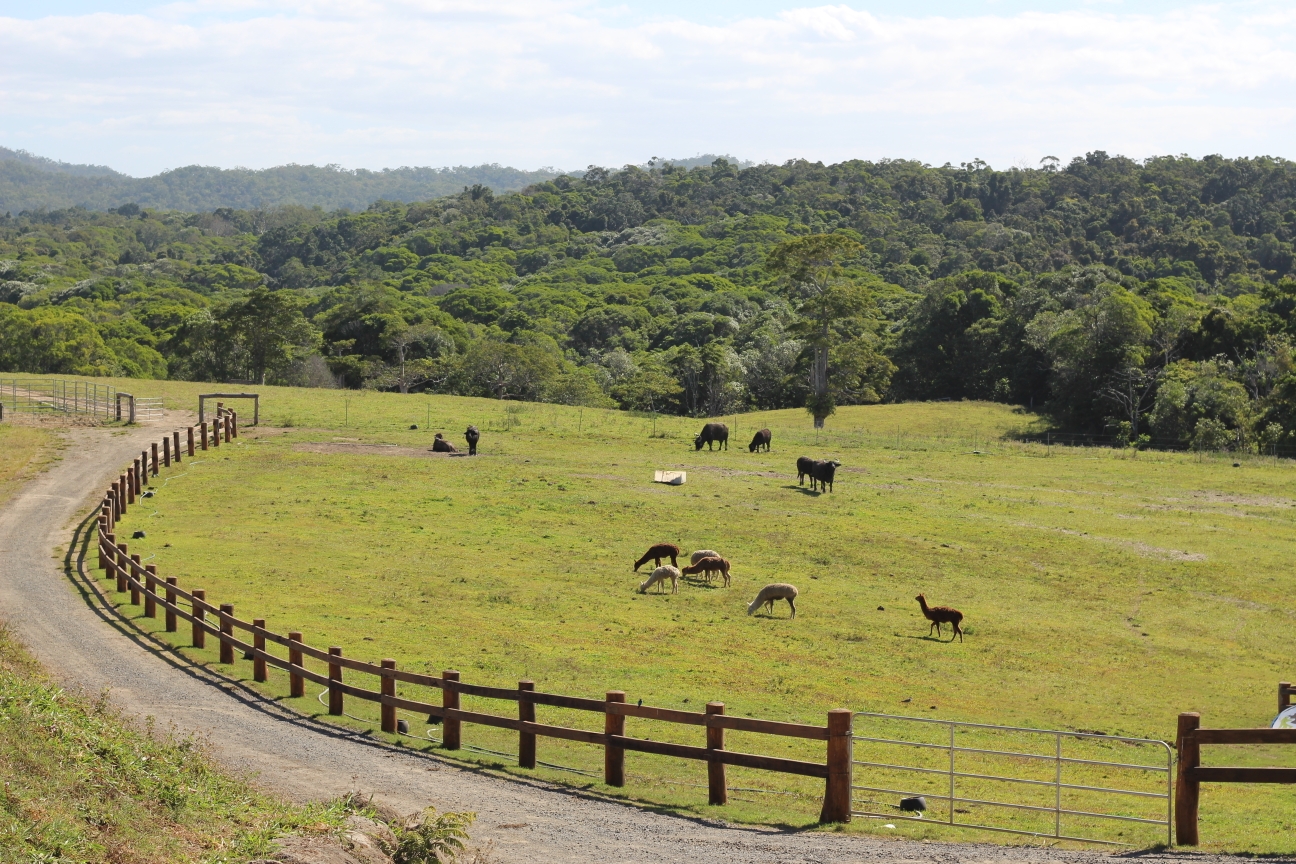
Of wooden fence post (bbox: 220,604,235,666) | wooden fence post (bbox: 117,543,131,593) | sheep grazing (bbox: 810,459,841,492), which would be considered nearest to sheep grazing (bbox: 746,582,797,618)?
wooden fence post (bbox: 220,604,235,666)

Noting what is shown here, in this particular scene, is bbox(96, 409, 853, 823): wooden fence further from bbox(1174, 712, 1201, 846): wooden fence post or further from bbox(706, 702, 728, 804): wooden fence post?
bbox(1174, 712, 1201, 846): wooden fence post

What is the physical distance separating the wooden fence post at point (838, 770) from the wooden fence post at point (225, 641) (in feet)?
34.9

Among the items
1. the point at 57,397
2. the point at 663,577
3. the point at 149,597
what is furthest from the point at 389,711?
the point at 57,397

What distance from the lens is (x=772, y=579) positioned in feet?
97.7

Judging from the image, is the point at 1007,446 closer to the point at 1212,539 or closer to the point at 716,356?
the point at 1212,539

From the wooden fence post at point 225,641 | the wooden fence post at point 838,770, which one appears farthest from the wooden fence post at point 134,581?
the wooden fence post at point 838,770

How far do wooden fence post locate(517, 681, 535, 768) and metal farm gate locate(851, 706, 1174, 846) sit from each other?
3629mm

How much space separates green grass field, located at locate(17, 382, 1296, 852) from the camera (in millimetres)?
20062

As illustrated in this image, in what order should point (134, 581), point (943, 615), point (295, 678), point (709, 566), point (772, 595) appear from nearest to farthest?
point (295, 678) → point (134, 581) → point (943, 615) → point (772, 595) → point (709, 566)

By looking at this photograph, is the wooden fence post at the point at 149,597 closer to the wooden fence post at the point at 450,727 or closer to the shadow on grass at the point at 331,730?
the shadow on grass at the point at 331,730

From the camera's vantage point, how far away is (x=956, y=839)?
12.2 meters

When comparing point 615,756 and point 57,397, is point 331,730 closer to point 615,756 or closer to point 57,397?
point 615,756

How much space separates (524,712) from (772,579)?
15.9m

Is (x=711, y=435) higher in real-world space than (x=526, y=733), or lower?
higher
